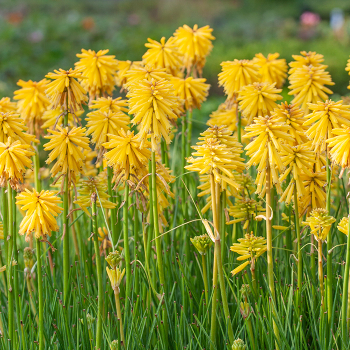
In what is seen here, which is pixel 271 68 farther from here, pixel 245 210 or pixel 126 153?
pixel 126 153

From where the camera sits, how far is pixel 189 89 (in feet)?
9.20

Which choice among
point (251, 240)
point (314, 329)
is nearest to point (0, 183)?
point (251, 240)

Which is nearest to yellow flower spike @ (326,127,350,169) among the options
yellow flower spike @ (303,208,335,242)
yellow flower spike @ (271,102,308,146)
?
yellow flower spike @ (303,208,335,242)

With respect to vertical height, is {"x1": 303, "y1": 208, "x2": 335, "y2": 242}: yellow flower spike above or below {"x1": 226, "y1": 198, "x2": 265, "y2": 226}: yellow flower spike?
below

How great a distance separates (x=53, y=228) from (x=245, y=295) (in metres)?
0.95

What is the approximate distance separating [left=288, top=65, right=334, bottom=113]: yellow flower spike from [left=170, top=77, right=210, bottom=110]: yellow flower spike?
0.55m

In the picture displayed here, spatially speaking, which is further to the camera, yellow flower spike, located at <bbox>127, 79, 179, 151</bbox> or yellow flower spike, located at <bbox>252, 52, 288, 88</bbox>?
yellow flower spike, located at <bbox>252, 52, 288, 88</bbox>

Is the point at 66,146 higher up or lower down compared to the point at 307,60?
lower down

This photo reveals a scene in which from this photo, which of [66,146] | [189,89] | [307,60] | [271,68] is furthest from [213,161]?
Result: [271,68]

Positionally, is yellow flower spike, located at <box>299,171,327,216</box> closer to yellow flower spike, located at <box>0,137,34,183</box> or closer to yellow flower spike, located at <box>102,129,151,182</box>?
yellow flower spike, located at <box>102,129,151,182</box>

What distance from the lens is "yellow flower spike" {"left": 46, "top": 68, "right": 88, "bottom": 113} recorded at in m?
2.16

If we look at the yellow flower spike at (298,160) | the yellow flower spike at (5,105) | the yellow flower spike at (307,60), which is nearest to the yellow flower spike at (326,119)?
the yellow flower spike at (298,160)

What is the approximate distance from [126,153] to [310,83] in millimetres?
1169

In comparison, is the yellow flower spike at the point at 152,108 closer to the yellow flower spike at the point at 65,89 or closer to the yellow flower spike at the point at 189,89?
the yellow flower spike at the point at 65,89
